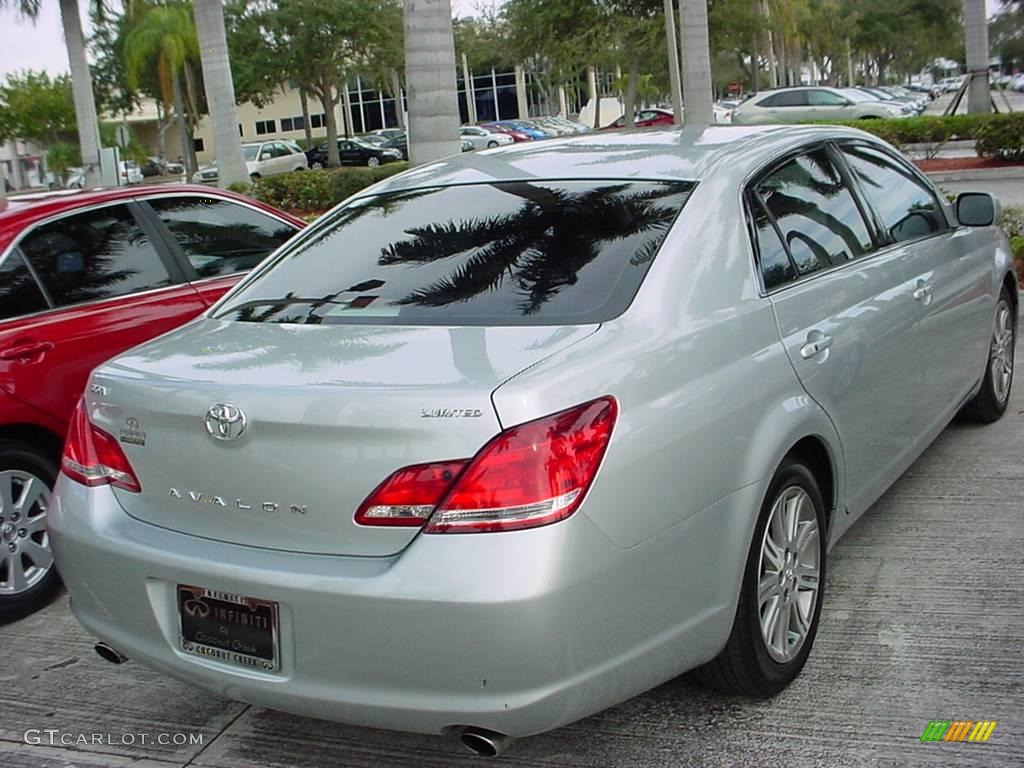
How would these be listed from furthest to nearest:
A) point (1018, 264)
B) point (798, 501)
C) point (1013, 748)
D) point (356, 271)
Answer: point (1018, 264), point (356, 271), point (798, 501), point (1013, 748)

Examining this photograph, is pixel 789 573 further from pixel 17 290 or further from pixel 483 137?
pixel 483 137

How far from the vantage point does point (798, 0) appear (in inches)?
2269

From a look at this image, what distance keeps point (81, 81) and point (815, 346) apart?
2214 cm

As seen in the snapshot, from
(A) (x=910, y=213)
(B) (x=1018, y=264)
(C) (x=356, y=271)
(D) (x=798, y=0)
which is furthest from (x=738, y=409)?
(D) (x=798, y=0)

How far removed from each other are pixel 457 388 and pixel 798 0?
59893mm

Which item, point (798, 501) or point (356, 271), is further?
point (356, 271)

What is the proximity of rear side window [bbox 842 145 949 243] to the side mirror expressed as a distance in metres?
0.10

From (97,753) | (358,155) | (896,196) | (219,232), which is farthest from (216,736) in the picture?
(358,155)

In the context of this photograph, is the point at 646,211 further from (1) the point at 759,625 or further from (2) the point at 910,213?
(2) the point at 910,213

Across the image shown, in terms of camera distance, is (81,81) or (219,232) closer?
(219,232)

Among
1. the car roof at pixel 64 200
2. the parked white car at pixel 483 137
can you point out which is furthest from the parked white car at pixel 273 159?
the car roof at pixel 64 200

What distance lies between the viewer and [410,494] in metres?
2.64

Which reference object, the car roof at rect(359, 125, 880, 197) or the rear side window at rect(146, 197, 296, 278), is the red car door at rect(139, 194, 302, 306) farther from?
the car roof at rect(359, 125, 880, 197)

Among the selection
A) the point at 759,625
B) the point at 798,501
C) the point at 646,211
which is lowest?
the point at 759,625
